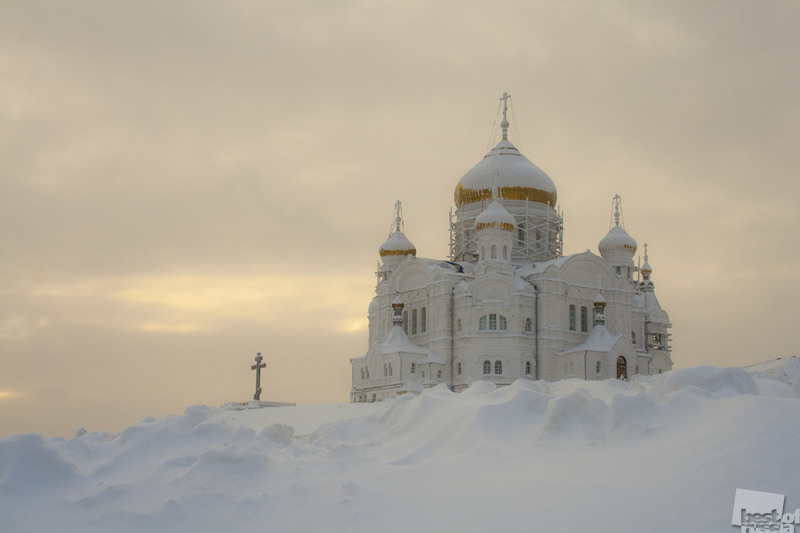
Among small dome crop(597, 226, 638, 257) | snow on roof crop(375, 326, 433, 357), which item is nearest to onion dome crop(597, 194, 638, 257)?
small dome crop(597, 226, 638, 257)

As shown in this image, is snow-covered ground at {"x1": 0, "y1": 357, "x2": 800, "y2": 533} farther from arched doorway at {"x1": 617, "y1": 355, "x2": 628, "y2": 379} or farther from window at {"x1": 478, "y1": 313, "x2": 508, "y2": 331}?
arched doorway at {"x1": 617, "y1": 355, "x2": 628, "y2": 379}

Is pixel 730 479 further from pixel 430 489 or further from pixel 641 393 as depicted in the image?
pixel 430 489

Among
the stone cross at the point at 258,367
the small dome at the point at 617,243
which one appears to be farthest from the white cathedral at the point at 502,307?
the stone cross at the point at 258,367

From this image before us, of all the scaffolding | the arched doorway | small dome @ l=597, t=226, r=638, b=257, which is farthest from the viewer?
small dome @ l=597, t=226, r=638, b=257

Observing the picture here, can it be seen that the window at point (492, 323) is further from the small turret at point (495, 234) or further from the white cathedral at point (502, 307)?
the small turret at point (495, 234)

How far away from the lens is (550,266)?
43188 millimetres

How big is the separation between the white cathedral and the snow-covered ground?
22.4 m

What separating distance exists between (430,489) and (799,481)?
5.98 metres

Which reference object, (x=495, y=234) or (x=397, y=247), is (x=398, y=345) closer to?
(x=495, y=234)

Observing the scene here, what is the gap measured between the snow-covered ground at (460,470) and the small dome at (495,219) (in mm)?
24432

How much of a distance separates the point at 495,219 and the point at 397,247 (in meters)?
7.06

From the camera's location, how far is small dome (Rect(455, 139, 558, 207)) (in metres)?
47.8

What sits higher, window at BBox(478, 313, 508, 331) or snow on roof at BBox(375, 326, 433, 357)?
window at BBox(478, 313, 508, 331)

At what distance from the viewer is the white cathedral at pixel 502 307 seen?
137 feet
